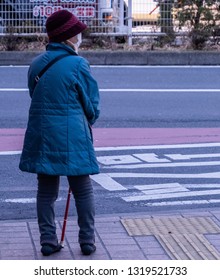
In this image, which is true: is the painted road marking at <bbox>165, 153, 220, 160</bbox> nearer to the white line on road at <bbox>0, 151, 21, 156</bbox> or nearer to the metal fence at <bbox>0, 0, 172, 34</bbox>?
the white line on road at <bbox>0, 151, 21, 156</bbox>

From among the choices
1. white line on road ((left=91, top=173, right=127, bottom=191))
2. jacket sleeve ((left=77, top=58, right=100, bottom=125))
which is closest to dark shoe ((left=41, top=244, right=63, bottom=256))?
jacket sleeve ((left=77, top=58, right=100, bottom=125))

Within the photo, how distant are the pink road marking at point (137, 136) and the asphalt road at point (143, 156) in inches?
13.8

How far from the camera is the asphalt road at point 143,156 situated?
830 cm

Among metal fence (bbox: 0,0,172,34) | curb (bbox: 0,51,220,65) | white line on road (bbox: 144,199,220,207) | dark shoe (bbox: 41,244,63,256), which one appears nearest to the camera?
dark shoe (bbox: 41,244,63,256)

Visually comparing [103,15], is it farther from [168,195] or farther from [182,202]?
[182,202]

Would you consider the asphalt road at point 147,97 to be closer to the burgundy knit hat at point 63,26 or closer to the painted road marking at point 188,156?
the painted road marking at point 188,156

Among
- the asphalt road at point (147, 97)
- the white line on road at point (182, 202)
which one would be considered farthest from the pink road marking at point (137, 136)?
the white line on road at point (182, 202)

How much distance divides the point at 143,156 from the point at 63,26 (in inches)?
175

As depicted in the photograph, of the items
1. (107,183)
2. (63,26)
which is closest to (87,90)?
(63,26)

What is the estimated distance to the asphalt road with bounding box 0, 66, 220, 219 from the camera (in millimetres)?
8305

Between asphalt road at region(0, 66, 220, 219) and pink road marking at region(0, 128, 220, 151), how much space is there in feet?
1.15

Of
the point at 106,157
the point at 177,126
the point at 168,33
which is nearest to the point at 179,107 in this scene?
the point at 177,126
